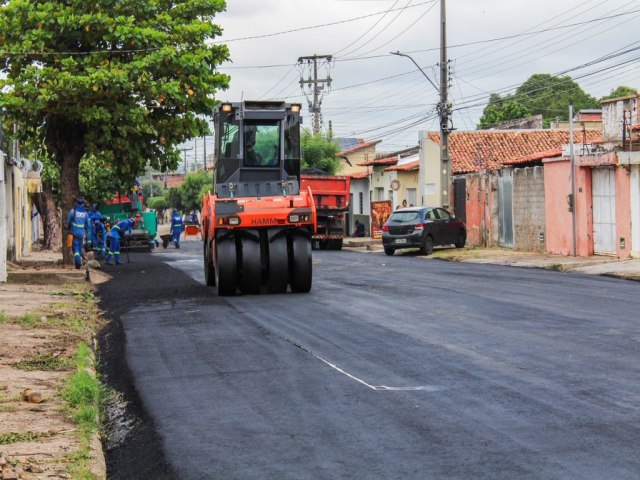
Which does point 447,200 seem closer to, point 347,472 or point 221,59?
point 221,59

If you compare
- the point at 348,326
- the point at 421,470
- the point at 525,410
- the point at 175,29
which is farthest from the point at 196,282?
the point at 421,470

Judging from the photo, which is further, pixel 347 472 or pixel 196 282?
pixel 196 282

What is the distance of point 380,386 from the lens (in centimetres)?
1013

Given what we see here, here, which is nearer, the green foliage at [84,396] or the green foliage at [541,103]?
the green foliage at [84,396]

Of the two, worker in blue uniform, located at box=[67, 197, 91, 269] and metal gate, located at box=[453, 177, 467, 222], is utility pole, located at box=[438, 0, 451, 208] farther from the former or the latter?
worker in blue uniform, located at box=[67, 197, 91, 269]

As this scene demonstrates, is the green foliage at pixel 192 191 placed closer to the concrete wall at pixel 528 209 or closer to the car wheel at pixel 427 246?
the car wheel at pixel 427 246

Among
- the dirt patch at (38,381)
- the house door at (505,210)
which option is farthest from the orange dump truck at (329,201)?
the dirt patch at (38,381)

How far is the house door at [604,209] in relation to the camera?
31047mm

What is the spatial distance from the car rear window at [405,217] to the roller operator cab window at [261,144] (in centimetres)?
1758

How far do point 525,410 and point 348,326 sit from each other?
6.21 meters

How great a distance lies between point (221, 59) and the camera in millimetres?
29609

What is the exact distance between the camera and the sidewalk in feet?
87.0

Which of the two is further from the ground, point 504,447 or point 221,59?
point 221,59

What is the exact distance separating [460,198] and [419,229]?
793 centimetres
